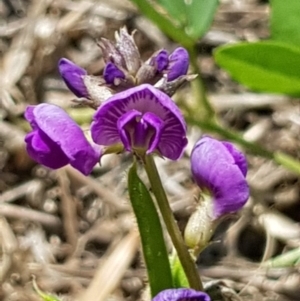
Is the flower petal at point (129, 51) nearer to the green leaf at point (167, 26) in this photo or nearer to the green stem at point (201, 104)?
the green leaf at point (167, 26)

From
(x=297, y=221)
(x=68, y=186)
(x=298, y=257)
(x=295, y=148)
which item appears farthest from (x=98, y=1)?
(x=298, y=257)

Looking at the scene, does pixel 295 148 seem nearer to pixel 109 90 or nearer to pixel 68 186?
pixel 68 186

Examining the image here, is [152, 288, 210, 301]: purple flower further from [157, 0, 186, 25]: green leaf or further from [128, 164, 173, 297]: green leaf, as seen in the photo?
[157, 0, 186, 25]: green leaf

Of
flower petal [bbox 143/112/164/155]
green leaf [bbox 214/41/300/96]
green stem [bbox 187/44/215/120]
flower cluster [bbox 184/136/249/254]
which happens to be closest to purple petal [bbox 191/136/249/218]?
flower cluster [bbox 184/136/249/254]

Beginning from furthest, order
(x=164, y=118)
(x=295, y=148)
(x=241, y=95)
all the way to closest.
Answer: (x=241, y=95)
(x=295, y=148)
(x=164, y=118)

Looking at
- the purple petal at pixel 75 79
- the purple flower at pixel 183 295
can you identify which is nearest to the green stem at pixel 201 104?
the purple petal at pixel 75 79

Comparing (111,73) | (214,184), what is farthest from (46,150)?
(214,184)
